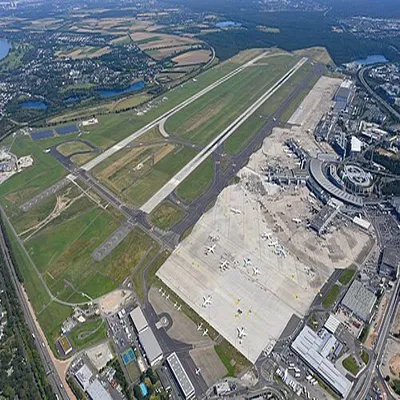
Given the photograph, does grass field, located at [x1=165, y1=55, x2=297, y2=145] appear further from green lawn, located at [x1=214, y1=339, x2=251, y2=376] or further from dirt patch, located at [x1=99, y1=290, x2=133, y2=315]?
green lawn, located at [x1=214, y1=339, x2=251, y2=376]

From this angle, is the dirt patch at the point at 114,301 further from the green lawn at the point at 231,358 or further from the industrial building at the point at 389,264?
the industrial building at the point at 389,264

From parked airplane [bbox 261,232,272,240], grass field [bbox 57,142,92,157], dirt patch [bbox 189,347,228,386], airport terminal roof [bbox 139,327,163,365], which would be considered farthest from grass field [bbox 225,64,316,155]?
dirt patch [bbox 189,347,228,386]

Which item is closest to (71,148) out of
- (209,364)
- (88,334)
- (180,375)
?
(88,334)

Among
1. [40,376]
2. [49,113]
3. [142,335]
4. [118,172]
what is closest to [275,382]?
[142,335]

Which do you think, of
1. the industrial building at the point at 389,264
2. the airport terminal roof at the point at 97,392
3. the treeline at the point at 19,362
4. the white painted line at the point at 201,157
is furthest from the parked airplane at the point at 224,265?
the treeline at the point at 19,362

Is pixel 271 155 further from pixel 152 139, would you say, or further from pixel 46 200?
pixel 46 200

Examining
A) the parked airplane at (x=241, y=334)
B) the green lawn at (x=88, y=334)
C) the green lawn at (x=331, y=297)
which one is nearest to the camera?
the parked airplane at (x=241, y=334)
